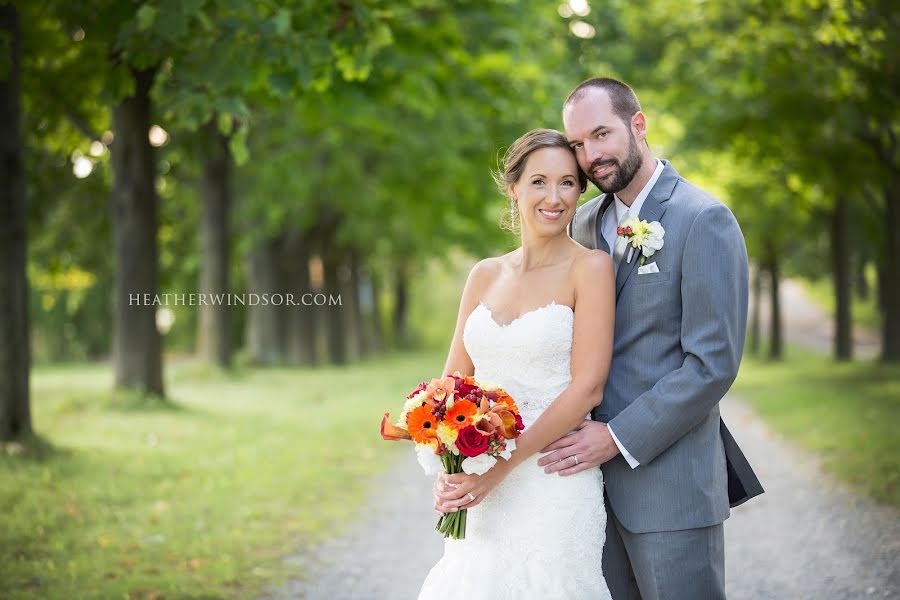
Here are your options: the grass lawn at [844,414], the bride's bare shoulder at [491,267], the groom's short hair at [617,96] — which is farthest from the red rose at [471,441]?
the grass lawn at [844,414]

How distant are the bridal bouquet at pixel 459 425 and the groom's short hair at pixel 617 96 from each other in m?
1.25

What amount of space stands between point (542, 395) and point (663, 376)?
53 centimetres

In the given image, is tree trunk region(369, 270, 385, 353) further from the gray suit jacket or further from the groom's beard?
the gray suit jacket

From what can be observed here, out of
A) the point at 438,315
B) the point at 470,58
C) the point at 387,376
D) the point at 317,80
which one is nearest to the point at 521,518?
the point at 317,80

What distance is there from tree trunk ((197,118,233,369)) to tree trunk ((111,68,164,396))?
4615 millimetres

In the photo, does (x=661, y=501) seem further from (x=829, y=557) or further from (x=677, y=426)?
(x=829, y=557)

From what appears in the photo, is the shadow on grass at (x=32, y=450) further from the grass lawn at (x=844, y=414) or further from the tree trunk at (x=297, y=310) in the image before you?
the tree trunk at (x=297, y=310)

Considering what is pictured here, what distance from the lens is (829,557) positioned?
6898mm

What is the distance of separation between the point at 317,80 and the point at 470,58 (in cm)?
568

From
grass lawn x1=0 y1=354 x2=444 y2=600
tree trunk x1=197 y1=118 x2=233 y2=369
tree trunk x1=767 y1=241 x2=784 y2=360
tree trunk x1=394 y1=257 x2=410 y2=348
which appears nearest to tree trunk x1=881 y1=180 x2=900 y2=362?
tree trunk x1=767 y1=241 x2=784 y2=360

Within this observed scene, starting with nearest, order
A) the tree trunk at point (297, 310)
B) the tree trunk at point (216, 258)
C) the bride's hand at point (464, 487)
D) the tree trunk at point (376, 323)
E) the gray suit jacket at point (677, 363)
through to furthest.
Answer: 1. the gray suit jacket at point (677, 363)
2. the bride's hand at point (464, 487)
3. the tree trunk at point (216, 258)
4. the tree trunk at point (297, 310)
5. the tree trunk at point (376, 323)

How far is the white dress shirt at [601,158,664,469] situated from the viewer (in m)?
3.71

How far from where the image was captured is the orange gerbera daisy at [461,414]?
11.4ft

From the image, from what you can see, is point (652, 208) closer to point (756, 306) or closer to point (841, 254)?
point (841, 254)
